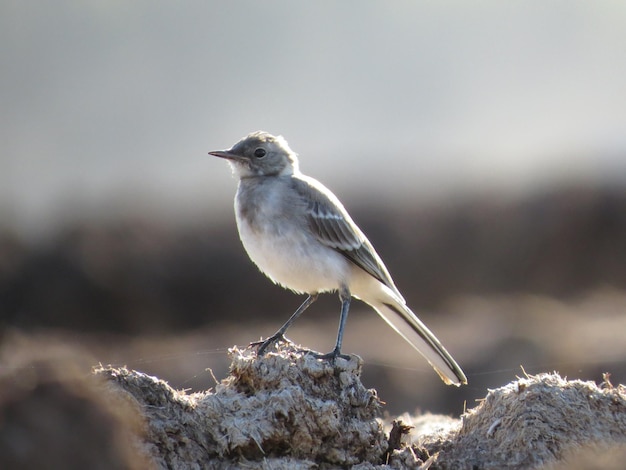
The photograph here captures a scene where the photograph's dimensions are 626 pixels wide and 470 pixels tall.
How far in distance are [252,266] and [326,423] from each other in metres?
20.5

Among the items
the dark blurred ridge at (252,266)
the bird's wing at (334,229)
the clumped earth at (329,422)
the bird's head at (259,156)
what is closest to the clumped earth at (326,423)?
the clumped earth at (329,422)

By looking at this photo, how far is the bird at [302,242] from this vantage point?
8422 mm

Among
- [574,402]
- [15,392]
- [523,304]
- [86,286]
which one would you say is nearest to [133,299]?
[86,286]

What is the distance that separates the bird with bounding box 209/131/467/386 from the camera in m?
8.42

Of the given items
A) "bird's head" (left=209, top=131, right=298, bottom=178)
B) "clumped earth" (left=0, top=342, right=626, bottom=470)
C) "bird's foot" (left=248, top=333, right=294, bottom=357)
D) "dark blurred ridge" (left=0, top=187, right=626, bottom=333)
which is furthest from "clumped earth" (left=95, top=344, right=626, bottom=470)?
"dark blurred ridge" (left=0, top=187, right=626, bottom=333)

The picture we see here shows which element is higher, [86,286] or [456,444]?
[456,444]

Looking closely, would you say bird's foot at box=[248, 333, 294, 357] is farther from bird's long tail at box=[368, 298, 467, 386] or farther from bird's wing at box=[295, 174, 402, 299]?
bird's long tail at box=[368, 298, 467, 386]

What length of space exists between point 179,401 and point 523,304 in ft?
54.9

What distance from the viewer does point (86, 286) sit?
25.7 metres

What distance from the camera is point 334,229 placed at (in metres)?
8.75

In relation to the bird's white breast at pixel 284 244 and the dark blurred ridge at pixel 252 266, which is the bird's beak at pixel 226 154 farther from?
the dark blurred ridge at pixel 252 266

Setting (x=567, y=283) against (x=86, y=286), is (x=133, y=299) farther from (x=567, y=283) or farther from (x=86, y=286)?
(x=567, y=283)

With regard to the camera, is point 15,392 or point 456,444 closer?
point 15,392

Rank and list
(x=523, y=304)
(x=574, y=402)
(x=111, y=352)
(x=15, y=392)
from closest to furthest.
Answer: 1. (x=15, y=392)
2. (x=574, y=402)
3. (x=111, y=352)
4. (x=523, y=304)
